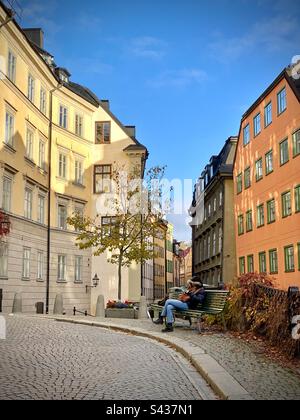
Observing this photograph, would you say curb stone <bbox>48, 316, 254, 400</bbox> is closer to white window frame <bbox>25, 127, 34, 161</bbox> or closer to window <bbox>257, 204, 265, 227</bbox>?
white window frame <bbox>25, 127, 34, 161</bbox>

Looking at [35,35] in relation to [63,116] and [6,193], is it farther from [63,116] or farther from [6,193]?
[6,193]

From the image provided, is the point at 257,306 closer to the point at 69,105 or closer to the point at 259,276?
the point at 259,276

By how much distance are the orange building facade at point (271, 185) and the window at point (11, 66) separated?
15703mm

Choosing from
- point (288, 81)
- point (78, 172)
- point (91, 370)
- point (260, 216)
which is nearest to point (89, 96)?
point (78, 172)

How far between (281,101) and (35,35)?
18.2 metres

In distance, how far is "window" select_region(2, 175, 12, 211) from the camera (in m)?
27.7

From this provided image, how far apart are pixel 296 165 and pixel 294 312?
2183 centimetres

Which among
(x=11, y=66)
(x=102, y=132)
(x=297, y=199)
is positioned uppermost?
(x=11, y=66)

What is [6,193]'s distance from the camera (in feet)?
92.2

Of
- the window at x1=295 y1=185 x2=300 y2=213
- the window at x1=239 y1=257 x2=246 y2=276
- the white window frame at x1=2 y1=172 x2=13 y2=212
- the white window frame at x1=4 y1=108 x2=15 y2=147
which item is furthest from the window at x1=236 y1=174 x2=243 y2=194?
the white window frame at x1=2 y1=172 x2=13 y2=212

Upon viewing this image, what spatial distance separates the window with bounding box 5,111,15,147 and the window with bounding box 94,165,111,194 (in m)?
10.7

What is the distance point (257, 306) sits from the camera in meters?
11.7

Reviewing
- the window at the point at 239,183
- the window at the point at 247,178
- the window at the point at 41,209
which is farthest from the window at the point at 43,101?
the window at the point at 239,183
